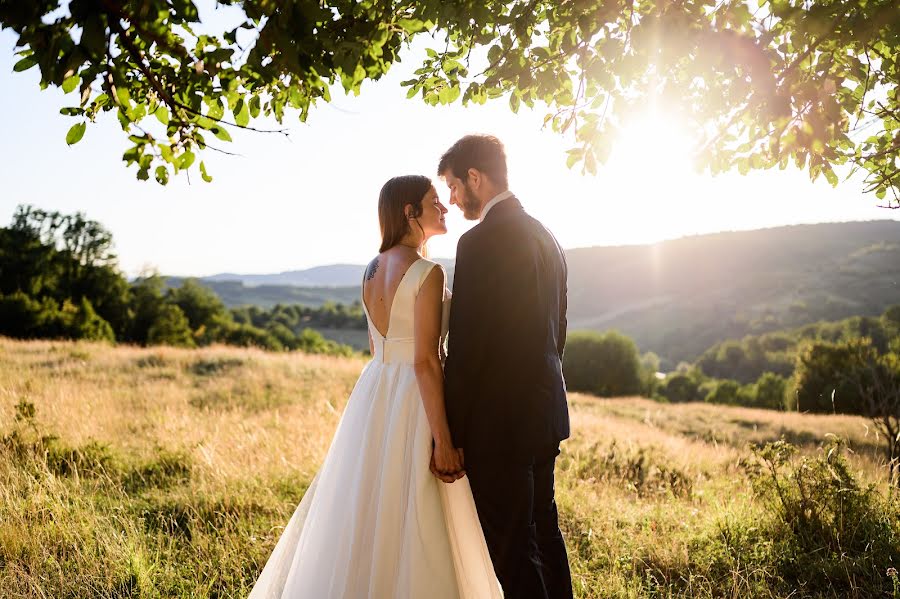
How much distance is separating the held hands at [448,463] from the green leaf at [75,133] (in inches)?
86.5

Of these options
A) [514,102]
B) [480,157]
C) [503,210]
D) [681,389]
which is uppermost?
[514,102]

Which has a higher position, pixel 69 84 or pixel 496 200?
pixel 69 84

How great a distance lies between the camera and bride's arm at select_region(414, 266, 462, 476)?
2.95 metres

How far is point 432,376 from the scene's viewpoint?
2.96m

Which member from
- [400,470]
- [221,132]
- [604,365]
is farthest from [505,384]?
[604,365]

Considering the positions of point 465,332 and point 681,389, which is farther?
point 681,389

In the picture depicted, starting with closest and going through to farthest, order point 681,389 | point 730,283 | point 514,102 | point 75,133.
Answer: point 75,133 < point 514,102 < point 681,389 < point 730,283

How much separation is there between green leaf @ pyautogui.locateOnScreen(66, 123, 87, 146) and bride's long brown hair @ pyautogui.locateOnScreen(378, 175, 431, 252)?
4.66 feet

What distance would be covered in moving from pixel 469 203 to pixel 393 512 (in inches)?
64.7

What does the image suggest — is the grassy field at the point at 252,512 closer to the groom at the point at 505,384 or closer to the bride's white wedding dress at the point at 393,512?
the bride's white wedding dress at the point at 393,512

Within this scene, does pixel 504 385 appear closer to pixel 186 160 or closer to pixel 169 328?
pixel 186 160

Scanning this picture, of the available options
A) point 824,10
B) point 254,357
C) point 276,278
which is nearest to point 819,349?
point 254,357

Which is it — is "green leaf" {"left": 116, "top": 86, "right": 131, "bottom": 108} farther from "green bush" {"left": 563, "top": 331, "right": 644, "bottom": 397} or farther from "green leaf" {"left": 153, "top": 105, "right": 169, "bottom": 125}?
"green bush" {"left": 563, "top": 331, "right": 644, "bottom": 397}

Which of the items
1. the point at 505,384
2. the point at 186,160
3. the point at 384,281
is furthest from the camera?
the point at 384,281
